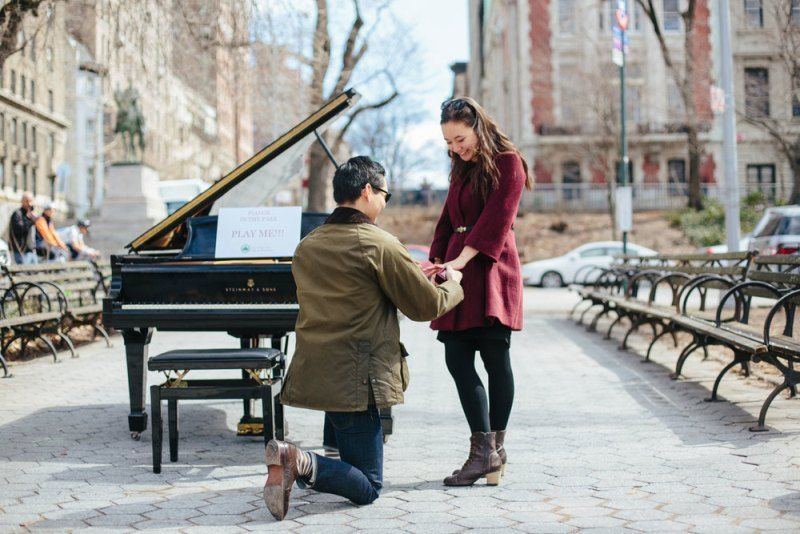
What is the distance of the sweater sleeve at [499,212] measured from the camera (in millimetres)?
4938

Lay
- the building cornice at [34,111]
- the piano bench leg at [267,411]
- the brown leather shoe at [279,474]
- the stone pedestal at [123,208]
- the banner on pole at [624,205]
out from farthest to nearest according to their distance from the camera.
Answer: the building cornice at [34,111] < the stone pedestal at [123,208] < the banner on pole at [624,205] < the piano bench leg at [267,411] < the brown leather shoe at [279,474]

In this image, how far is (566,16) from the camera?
4769 cm

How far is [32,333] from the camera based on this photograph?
10758mm

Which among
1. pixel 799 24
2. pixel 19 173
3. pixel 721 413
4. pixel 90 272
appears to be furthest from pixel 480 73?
pixel 721 413

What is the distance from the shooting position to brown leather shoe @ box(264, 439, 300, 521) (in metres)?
4.32

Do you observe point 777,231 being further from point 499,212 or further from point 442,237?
point 499,212

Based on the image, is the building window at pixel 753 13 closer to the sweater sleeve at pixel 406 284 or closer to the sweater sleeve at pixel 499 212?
the sweater sleeve at pixel 499 212

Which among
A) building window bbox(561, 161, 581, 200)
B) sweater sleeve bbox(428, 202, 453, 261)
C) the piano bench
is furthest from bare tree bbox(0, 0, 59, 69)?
building window bbox(561, 161, 581, 200)

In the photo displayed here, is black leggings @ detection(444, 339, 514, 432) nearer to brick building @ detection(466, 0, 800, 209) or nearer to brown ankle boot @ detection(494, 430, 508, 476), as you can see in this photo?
brown ankle boot @ detection(494, 430, 508, 476)

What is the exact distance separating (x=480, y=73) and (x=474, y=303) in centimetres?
7273

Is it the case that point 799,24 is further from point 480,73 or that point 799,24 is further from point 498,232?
point 480,73

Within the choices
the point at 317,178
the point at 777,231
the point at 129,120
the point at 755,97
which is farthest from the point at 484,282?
the point at 317,178

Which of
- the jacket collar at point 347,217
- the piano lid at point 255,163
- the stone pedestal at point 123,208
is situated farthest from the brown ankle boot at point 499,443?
the stone pedestal at point 123,208

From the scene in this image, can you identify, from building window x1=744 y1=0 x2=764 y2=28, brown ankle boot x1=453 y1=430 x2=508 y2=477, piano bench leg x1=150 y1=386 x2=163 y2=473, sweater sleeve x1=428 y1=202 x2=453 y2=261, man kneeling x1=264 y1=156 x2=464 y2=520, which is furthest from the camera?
building window x1=744 y1=0 x2=764 y2=28
